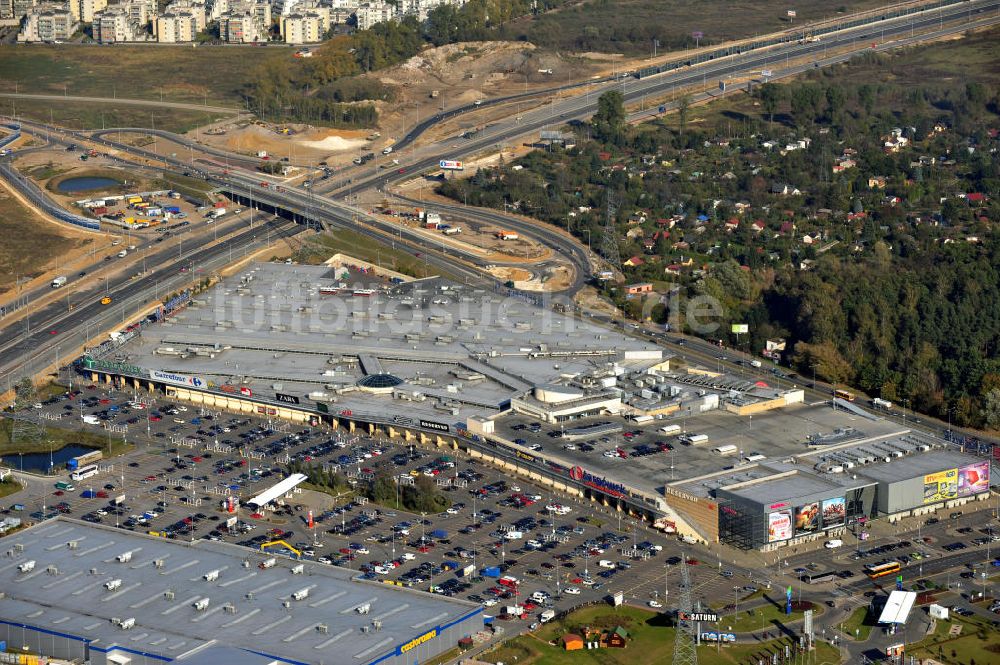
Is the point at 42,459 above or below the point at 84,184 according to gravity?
below

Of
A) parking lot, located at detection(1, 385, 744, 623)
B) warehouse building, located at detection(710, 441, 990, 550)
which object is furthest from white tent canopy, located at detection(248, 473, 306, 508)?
warehouse building, located at detection(710, 441, 990, 550)

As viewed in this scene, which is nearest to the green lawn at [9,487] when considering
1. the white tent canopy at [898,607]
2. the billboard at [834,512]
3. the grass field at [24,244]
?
the grass field at [24,244]

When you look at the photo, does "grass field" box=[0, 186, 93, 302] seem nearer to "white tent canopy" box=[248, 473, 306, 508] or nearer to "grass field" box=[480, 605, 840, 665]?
"white tent canopy" box=[248, 473, 306, 508]

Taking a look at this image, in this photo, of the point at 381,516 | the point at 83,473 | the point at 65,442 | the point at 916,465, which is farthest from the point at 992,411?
the point at 65,442

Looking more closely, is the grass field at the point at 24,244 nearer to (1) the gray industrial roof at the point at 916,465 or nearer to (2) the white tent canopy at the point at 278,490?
(2) the white tent canopy at the point at 278,490

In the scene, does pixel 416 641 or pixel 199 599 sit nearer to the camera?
pixel 416 641

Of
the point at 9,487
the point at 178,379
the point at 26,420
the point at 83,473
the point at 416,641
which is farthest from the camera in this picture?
the point at 178,379

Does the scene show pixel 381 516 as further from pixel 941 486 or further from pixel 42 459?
pixel 941 486
